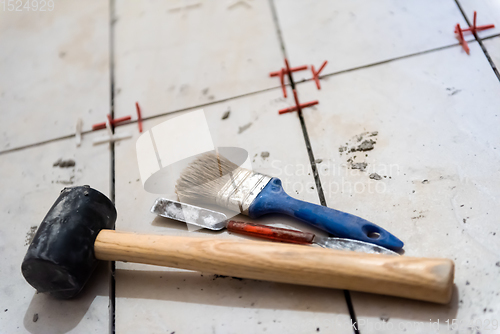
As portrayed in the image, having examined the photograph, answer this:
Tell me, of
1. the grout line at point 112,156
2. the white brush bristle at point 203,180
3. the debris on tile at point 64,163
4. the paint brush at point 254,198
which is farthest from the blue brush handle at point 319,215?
the debris on tile at point 64,163

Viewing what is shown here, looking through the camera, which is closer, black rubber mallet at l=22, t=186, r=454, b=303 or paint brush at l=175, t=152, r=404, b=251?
black rubber mallet at l=22, t=186, r=454, b=303

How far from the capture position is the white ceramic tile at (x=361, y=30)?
1244 millimetres

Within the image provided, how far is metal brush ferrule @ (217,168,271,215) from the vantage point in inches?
37.9

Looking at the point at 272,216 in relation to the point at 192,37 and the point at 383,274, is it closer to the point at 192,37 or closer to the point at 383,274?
the point at 383,274

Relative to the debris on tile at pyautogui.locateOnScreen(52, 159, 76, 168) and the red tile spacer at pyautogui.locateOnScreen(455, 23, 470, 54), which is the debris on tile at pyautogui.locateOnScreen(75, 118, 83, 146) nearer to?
the debris on tile at pyautogui.locateOnScreen(52, 159, 76, 168)

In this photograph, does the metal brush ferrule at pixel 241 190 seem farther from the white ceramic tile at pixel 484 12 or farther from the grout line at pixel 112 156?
the white ceramic tile at pixel 484 12

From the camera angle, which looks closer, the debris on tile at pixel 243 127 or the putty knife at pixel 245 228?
the putty knife at pixel 245 228

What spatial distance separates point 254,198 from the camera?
958mm

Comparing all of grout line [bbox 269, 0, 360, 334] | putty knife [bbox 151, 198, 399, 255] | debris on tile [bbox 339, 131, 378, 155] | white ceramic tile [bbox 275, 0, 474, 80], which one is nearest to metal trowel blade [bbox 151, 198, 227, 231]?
putty knife [bbox 151, 198, 399, 255]

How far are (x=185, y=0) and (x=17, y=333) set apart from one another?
1197 mm

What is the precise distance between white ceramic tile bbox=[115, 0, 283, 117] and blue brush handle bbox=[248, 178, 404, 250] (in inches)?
16.7

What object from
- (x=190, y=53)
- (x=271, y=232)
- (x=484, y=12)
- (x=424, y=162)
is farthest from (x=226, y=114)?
(x=484, y=12)

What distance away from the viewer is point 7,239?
3.50ft

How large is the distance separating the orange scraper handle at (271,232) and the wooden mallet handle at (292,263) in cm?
7
